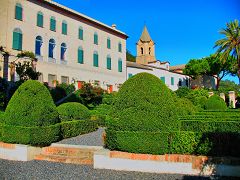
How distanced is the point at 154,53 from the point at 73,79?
122ft

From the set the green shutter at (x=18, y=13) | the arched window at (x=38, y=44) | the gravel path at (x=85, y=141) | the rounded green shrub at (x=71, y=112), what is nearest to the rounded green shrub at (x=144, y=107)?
the gravel path at (x=85, y=141)

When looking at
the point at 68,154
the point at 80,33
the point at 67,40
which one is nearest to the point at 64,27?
the point at 67,40

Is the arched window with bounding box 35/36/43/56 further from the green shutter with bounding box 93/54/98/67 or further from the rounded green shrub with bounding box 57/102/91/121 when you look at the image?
the rounded green shrub with bounding box 57/102/91/121

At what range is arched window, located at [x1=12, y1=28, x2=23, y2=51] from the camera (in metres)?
24.4

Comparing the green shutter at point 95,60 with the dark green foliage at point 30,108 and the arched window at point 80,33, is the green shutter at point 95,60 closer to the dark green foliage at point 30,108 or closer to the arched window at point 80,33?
the arched window at point 80,33

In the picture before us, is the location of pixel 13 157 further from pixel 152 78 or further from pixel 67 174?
pixel 152 78

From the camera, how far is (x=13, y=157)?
29.7 feet

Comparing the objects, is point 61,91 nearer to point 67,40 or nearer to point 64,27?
point 67,40

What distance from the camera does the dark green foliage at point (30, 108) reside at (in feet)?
30.9

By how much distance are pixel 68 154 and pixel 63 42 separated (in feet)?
A: 74.9

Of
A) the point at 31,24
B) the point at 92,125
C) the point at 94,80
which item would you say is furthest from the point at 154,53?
the point at 92,125

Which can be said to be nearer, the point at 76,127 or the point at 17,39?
the point at 76,127

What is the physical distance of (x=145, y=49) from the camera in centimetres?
6319

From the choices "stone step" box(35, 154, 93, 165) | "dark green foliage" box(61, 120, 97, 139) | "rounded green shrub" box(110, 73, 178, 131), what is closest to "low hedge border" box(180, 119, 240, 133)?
"rounded green shrub" box(110, 73, 178, 131)
